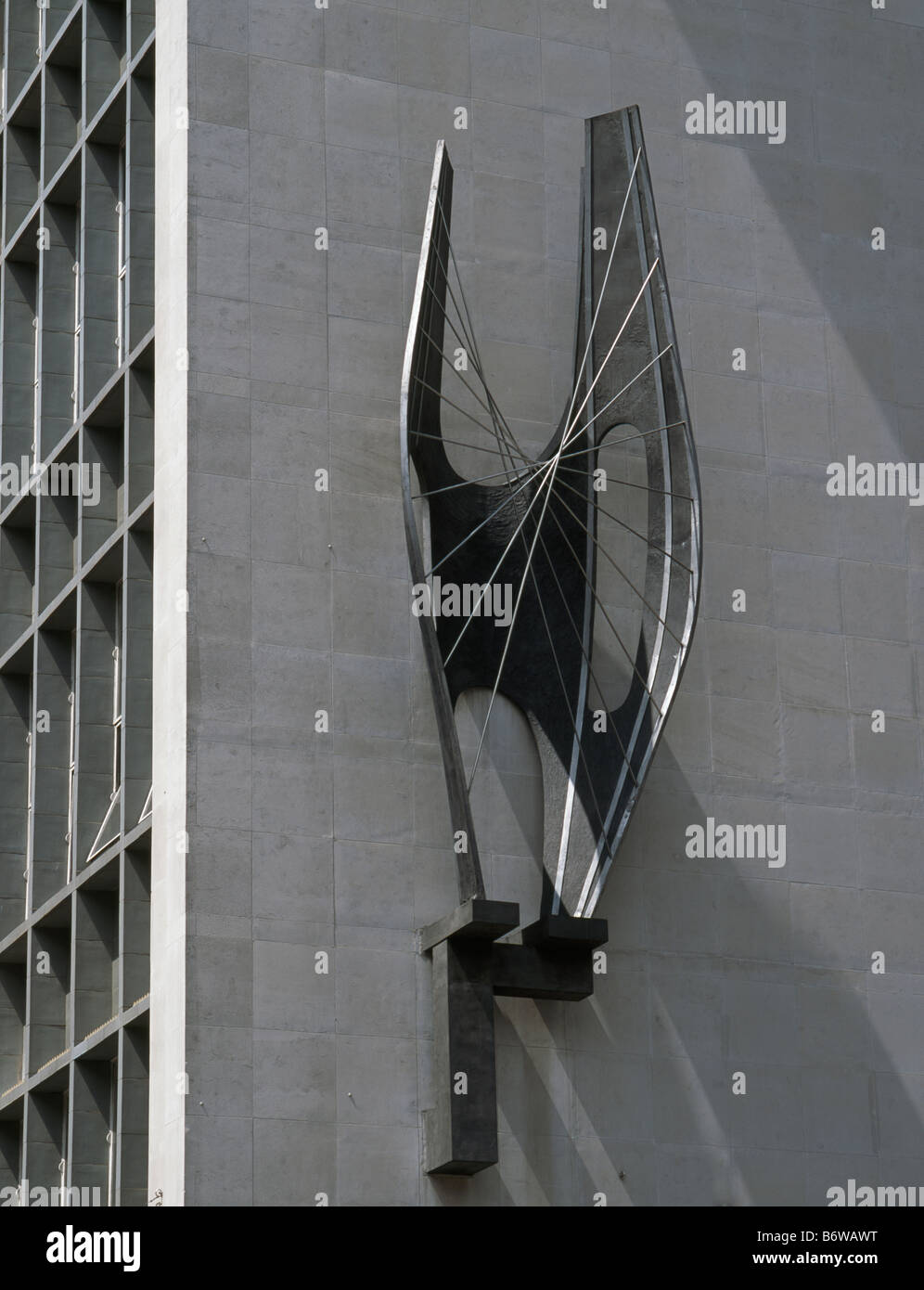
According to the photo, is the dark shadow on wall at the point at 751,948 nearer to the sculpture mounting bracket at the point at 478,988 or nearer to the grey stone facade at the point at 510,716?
the grey stone facade at the point at 510,716

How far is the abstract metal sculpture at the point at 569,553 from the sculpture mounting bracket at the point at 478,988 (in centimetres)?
3

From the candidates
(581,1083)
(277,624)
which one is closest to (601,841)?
(581,1083)

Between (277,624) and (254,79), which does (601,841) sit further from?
(254,79)

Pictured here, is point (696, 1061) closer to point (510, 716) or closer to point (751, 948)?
point (751, 948)

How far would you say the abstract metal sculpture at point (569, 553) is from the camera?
75.9 feet

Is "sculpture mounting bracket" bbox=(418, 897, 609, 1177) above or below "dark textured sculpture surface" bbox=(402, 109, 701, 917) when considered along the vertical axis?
below

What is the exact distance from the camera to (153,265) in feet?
89.4

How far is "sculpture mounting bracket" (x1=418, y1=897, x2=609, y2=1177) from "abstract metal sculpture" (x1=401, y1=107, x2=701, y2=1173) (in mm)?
30

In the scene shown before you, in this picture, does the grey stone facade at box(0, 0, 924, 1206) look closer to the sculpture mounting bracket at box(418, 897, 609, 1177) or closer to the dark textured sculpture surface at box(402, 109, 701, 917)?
the sculpture mounting bracket at box(418, 897, 609, 1177)

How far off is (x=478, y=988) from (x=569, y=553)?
5339 millimetres

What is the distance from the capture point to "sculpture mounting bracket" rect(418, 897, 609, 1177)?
876 inches

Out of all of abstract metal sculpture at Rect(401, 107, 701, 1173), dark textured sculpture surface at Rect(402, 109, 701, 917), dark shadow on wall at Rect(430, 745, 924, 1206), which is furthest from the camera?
dark textured sculpture surface at Rect(402, 109, 701, 917)

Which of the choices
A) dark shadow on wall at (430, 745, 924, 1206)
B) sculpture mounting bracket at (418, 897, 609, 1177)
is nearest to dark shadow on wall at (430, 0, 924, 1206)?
dark shadow on wall at (430, 745, 924, 1206)

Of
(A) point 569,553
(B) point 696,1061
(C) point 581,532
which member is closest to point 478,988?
(B) point 696,1061
